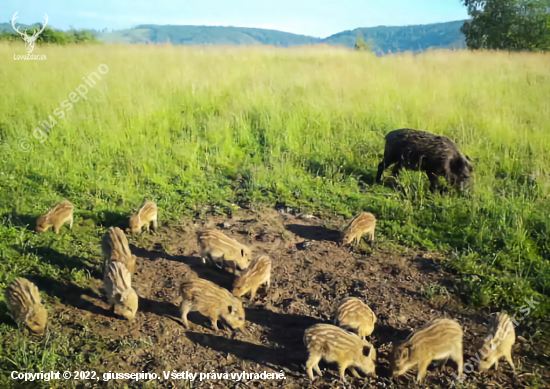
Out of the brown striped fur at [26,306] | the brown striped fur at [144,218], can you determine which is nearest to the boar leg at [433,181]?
the brown striped fur at [144,218]

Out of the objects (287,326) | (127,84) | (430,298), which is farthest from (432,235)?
(127,84)

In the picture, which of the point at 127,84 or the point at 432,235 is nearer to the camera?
the point at 432,235

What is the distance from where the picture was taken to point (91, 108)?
27.6 feet

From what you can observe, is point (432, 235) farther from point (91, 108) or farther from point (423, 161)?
point (91, 108)

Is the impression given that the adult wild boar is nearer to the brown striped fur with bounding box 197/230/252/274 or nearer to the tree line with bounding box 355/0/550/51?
the brown striped fur with bounding box 197/230/252/274

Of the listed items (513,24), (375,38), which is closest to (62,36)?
(375,38)

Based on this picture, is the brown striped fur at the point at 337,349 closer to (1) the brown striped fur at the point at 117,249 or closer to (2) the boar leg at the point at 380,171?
(1) the brown striped fur at the point at 117,249

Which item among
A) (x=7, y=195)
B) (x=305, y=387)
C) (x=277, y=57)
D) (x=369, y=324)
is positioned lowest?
(x=305, y=387)

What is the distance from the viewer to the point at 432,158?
19.7 feet

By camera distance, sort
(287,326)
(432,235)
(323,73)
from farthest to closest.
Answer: (323,73) → (432,235) → (287,326)

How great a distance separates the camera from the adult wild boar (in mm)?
6000

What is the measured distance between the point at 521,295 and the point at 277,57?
1078 cm

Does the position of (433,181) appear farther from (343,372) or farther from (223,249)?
(343,372)

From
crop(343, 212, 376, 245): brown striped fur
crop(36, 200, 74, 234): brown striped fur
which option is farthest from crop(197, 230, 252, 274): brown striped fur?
crop(36, 200, 74, 234): brown striped fur
